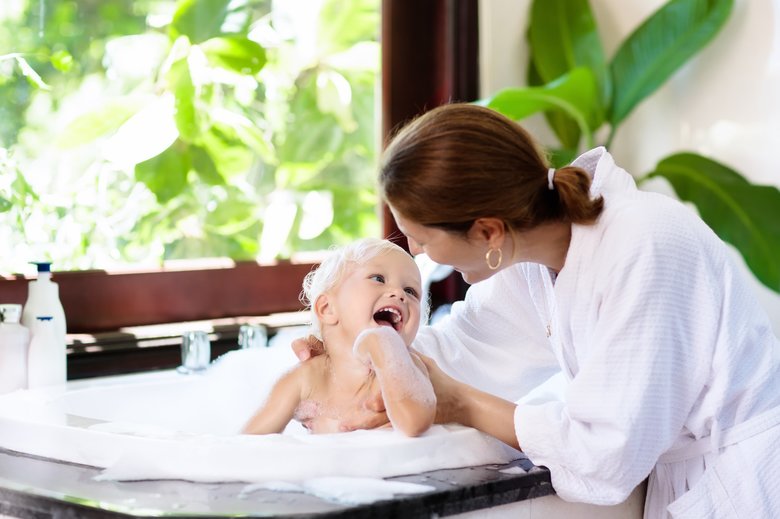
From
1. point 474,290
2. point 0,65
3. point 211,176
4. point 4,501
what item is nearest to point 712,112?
point 474,290

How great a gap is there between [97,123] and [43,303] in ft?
1.60

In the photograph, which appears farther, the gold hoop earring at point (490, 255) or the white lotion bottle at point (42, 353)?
the white lotion bottle at point (42, 353)

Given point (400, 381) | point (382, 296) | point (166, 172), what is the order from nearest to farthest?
point (400, 381)
point (382, 296)
point (166, 172)

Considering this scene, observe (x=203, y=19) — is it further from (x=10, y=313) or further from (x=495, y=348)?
(x=495, y=348)

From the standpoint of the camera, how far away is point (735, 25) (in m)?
2.67

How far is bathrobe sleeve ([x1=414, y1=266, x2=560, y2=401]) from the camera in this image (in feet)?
6.61

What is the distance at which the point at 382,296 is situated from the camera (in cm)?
191

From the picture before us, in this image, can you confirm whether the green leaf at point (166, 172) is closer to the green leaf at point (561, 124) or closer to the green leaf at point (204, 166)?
the green leaf at point (204, 166)

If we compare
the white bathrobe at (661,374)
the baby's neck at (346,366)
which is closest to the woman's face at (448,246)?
the white bathrobe at (661,374)

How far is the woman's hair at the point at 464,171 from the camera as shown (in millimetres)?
1546

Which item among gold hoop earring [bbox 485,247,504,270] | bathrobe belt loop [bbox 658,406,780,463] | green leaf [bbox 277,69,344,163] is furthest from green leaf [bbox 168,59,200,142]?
bathrobe belt loop [bbox 658,406,780,463]

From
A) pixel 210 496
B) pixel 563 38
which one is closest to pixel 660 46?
pixel 563 38

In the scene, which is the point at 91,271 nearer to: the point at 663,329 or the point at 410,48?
the point at 410,48

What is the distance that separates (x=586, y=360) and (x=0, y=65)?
1438 millimetres
